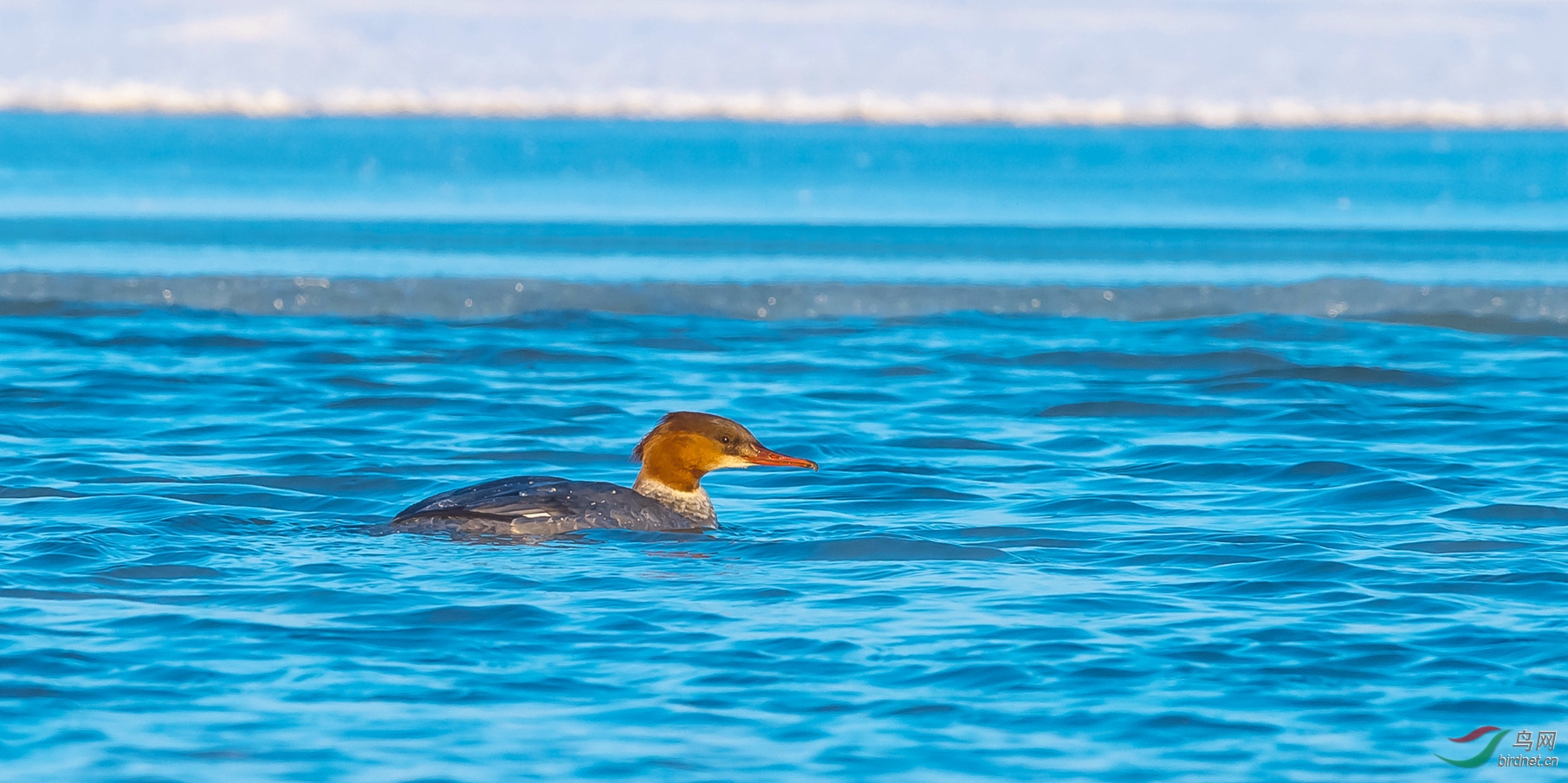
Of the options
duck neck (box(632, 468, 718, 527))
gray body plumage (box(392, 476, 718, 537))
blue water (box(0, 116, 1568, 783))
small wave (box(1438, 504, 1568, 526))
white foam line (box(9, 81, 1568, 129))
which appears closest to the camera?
blue water (box(0, 116, 1568, 783))

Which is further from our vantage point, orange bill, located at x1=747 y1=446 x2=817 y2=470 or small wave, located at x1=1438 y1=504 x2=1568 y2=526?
small wave, located at x1=1438 y1=504 x2=1568 y2=526

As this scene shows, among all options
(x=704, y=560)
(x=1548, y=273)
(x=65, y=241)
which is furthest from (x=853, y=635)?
(x=65, y=241)

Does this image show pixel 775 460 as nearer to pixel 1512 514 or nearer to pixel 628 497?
pixel 628 497

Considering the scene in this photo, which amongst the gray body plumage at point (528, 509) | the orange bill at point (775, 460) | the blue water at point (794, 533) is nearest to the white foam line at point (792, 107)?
the blue water at point (794, 533)

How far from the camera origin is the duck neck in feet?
26.5

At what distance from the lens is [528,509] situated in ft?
24.8

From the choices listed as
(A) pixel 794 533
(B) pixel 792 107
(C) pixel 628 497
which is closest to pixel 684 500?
(C) pixel 628 497

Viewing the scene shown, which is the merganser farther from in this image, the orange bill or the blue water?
the blue water

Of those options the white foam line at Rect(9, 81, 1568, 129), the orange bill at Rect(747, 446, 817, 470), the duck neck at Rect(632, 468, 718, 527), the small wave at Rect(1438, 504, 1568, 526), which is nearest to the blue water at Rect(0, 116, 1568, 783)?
the small wave at Rect(1438, 504, 1568, 526)

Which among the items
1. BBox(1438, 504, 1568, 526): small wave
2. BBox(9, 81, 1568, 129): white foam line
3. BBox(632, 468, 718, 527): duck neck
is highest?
BBox(9, 81, 1568, 129): white foam line

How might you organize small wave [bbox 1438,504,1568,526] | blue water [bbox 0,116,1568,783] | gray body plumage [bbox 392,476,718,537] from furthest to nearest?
small wave [bbox 1438,504,1568,526] → gray body plumage [bbox 392,476,718,537] → blue water [bbox 0,116,1568,783]

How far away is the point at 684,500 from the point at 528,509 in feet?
2.51

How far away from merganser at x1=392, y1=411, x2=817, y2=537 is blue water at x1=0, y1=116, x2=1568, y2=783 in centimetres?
13

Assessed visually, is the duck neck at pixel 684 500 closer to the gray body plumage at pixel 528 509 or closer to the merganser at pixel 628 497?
the merganser at pixel 628 497
